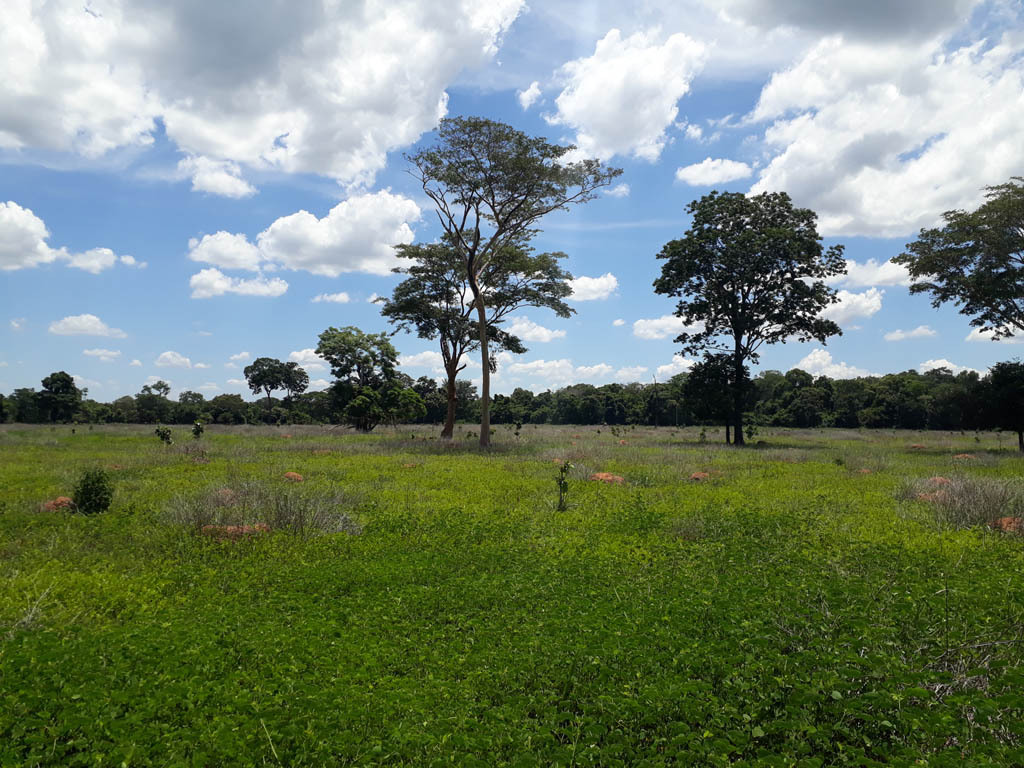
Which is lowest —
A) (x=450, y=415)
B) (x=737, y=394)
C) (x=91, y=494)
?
(x=91, y=494)

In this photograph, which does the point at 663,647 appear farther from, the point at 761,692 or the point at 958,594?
the point at 958,594

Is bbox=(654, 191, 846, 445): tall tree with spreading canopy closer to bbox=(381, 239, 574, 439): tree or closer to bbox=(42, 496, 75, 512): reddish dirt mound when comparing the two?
bbox=(381, 239, 574, 439): tree

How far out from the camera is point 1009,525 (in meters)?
10.2

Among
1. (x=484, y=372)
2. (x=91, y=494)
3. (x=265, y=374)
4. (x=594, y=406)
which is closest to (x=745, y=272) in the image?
→ (x=484, y=372)

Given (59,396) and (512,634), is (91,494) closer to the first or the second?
(512,634)

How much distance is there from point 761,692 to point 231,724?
4.27 meters

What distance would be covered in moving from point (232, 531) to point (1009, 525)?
14.8m

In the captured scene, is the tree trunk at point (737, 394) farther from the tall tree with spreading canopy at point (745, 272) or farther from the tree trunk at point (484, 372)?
the tree trunk at point (484, 372)

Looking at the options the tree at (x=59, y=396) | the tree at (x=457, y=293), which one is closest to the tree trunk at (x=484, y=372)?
the tree at (x=457, y=293)

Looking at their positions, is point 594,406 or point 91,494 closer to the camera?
point 91,494

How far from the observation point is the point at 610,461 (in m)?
21.1

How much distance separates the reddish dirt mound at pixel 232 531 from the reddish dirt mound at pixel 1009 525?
14056mm

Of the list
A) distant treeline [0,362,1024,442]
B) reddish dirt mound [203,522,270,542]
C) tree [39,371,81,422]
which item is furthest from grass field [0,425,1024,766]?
tree [39,371,81,422]

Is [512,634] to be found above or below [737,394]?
below
